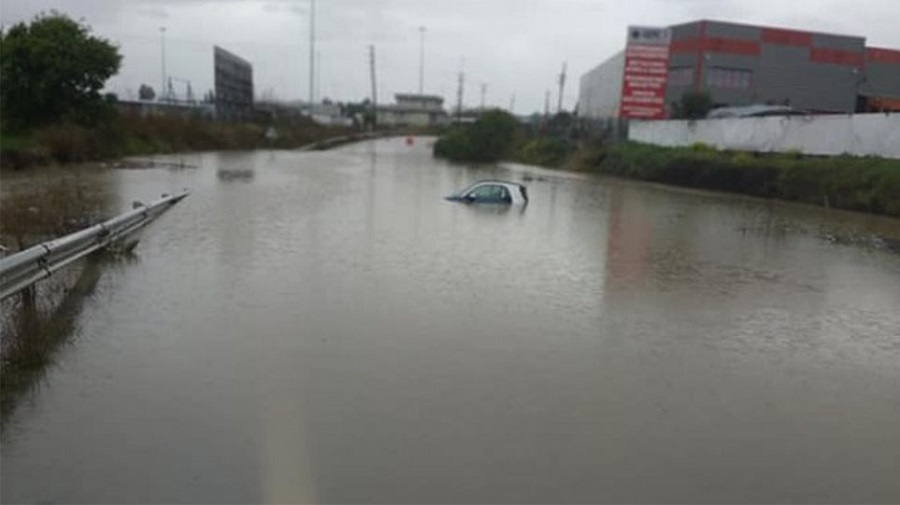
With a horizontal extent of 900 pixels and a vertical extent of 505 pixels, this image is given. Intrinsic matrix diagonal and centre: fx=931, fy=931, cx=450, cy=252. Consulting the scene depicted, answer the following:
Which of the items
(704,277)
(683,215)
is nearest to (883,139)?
(683,215)

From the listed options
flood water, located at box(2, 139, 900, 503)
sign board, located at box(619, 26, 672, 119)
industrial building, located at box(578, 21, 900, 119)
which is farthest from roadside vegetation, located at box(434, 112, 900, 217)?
industrial building, located at box(578, 21, 900, 119)

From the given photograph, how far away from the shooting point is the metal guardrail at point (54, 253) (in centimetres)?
725

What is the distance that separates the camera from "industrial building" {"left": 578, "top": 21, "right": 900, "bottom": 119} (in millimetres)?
77188

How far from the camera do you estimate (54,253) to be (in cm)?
867

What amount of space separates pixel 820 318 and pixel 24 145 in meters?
33.2

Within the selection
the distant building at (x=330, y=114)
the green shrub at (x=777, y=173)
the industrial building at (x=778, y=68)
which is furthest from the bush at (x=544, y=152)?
the distant building at (x=330, y=114)

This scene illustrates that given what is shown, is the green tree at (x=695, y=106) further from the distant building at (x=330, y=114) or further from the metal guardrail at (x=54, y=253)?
the distant building at (x=330, y=114)

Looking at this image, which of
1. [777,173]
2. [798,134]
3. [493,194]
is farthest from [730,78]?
[493,194]

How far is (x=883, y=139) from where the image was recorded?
29.8 metres

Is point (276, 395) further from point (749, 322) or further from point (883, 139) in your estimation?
point (883, 139)

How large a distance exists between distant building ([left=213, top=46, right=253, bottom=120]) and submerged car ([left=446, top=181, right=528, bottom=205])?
63089mm

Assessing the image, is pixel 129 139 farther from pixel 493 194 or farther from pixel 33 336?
pixel 33 336

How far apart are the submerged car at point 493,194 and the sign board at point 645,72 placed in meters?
28.7

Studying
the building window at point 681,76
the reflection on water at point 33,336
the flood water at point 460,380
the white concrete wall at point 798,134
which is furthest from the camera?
the building window at point 681,76
